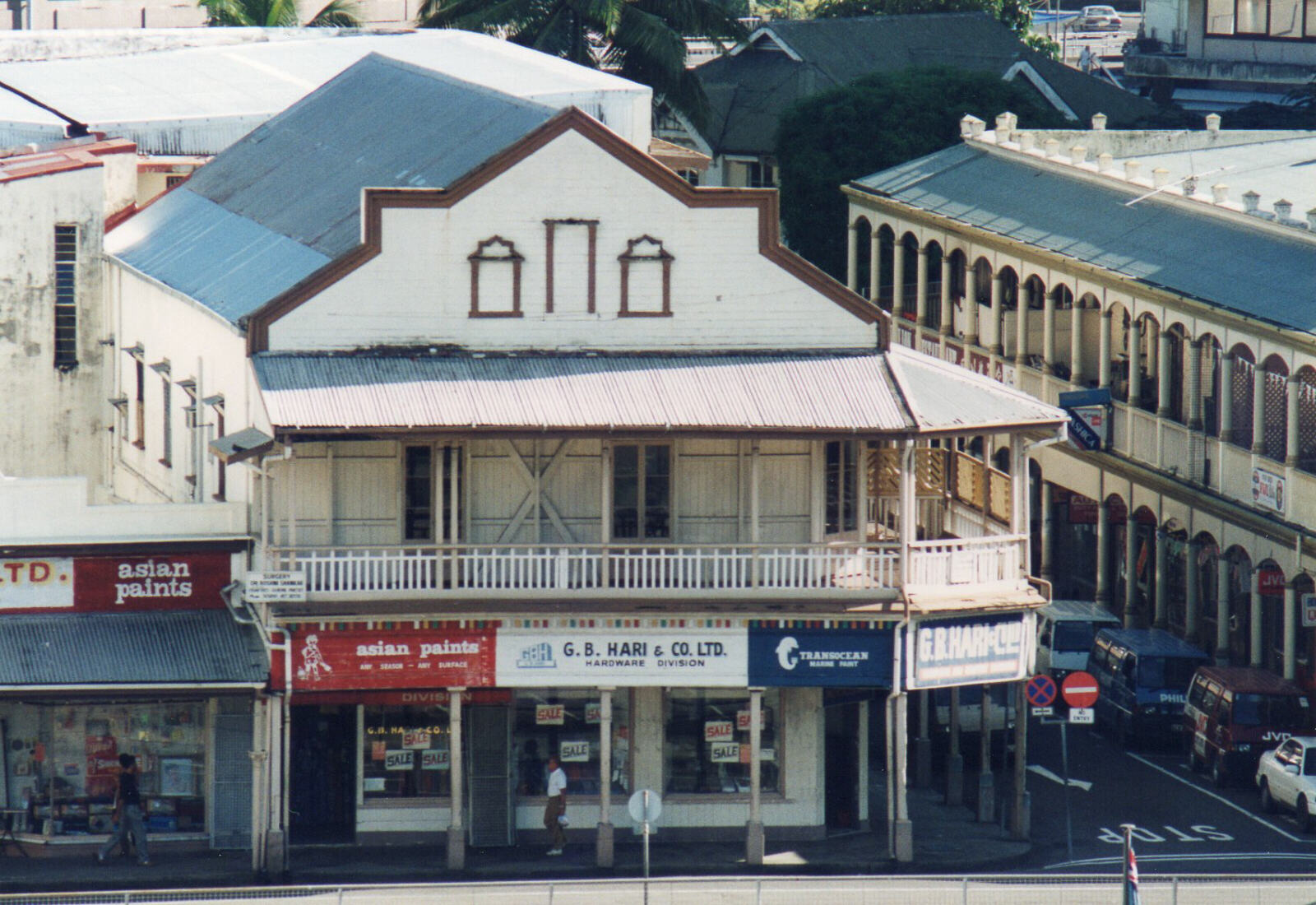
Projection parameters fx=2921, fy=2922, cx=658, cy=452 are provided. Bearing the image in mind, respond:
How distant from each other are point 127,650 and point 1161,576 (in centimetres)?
2392

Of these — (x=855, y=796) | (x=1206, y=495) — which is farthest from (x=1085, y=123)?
(x=855, y=796)

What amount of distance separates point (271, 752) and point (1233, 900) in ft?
45.3

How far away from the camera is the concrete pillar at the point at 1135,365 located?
194ft

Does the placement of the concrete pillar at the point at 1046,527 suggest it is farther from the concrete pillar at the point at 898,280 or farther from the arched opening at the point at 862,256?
the arched opening at the point at 862,256

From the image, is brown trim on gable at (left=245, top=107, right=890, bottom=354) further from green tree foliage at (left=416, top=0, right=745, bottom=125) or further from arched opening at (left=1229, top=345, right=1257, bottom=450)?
green tree foliage at (left=416, top=0, right=745, bottom=125)

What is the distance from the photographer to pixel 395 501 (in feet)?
142

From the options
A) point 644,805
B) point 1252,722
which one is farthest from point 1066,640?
point 644,805

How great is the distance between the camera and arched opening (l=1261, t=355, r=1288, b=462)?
5444cm

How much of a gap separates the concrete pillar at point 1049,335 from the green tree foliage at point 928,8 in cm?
3940

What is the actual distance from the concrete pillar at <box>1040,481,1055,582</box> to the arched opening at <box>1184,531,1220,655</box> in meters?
5.72

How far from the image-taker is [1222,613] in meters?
55.7

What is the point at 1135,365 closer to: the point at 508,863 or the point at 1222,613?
the point at 1222,613

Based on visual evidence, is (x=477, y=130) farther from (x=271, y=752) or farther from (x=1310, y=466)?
(x=1310, y=466)

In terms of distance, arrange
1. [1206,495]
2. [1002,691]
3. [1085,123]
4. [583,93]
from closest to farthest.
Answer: [1002,691] < [1206,495] < [583,93] < [1085,123]
